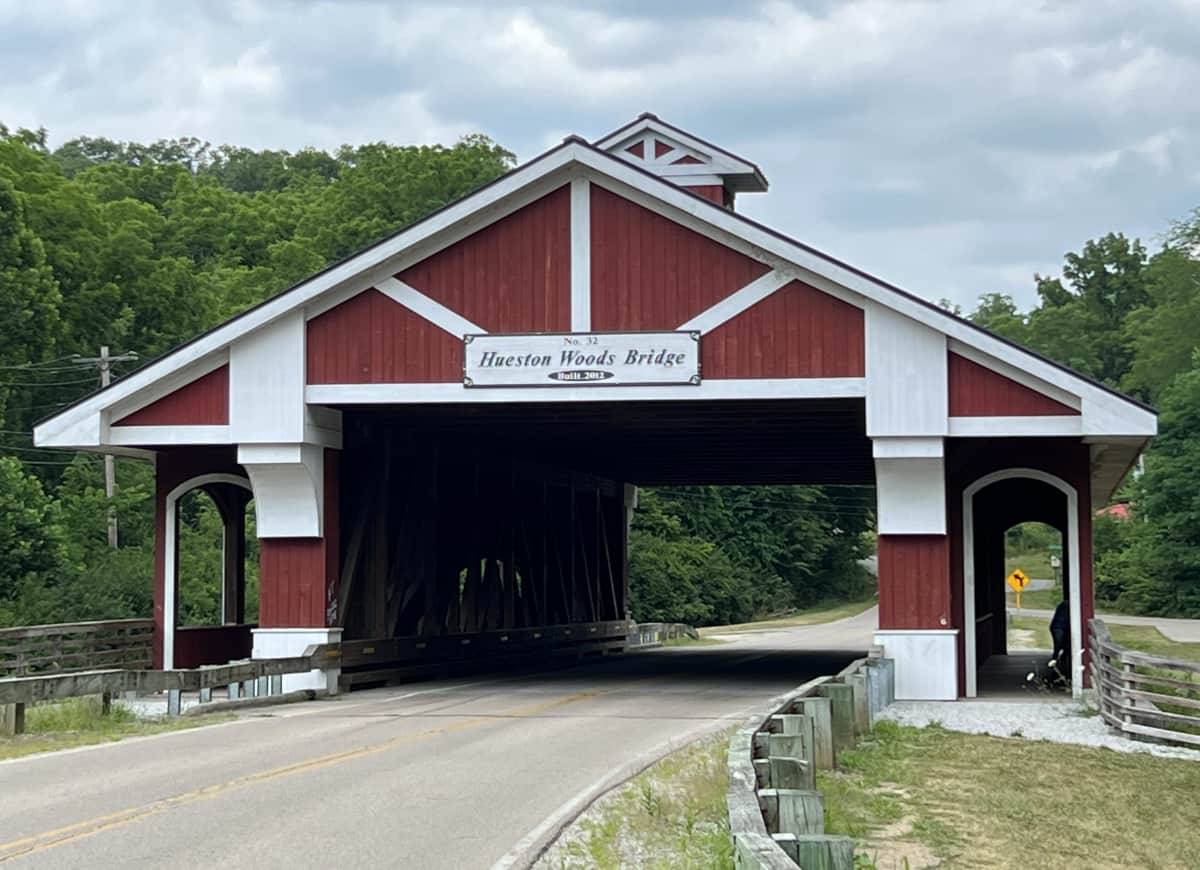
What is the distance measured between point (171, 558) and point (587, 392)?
6999 millimetres

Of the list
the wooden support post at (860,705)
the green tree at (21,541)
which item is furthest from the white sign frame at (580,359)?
the green tree at (21,541)

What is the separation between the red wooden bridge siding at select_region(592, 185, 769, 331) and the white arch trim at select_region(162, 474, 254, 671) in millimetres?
6445

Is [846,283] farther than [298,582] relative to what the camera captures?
No

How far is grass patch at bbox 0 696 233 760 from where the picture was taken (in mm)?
14727

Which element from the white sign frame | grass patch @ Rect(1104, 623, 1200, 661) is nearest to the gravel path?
the white sign frame

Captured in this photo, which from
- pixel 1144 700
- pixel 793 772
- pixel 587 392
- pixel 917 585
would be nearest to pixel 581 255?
pixel 587 392

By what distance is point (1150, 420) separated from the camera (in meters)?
19.1

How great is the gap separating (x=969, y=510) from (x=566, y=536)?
13.4 m

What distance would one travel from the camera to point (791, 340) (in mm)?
20188

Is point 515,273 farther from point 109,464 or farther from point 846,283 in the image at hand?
point 109,464

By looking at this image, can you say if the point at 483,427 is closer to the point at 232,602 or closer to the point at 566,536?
the point at 232,602

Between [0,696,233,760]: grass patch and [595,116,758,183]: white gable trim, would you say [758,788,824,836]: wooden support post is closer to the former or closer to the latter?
[0,696,233,760]: grass patch

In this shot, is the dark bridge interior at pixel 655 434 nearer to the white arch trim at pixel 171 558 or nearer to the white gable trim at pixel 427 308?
the white gable trim at pixel 427 308

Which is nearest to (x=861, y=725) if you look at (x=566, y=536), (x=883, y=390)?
(x=883, y=390)
